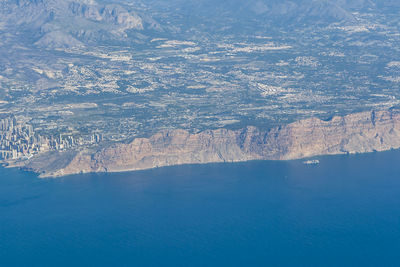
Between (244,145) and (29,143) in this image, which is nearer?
(244,145)

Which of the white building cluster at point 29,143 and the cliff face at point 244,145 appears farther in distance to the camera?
the white building cluster at point 29,143

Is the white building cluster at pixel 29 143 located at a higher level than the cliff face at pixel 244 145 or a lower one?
lower

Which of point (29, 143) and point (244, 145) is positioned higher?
point (244, 145)

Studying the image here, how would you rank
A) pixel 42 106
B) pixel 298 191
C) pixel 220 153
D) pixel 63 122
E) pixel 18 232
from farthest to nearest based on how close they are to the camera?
pixel 42 106, pixel 63 122, pixel 220 153, pixel 298 191, pixel 18 232

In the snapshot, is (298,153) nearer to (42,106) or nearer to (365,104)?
(365,104)

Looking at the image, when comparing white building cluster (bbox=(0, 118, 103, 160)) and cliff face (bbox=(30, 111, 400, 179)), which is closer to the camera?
cliff face (bbox=(30, 111, 400, 179))

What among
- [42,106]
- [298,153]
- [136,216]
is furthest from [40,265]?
[42,106]

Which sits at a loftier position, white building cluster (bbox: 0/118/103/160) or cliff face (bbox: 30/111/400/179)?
cliff face (bbox: 30/111/400/179)

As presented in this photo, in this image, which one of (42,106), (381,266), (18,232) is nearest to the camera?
(381,266)
